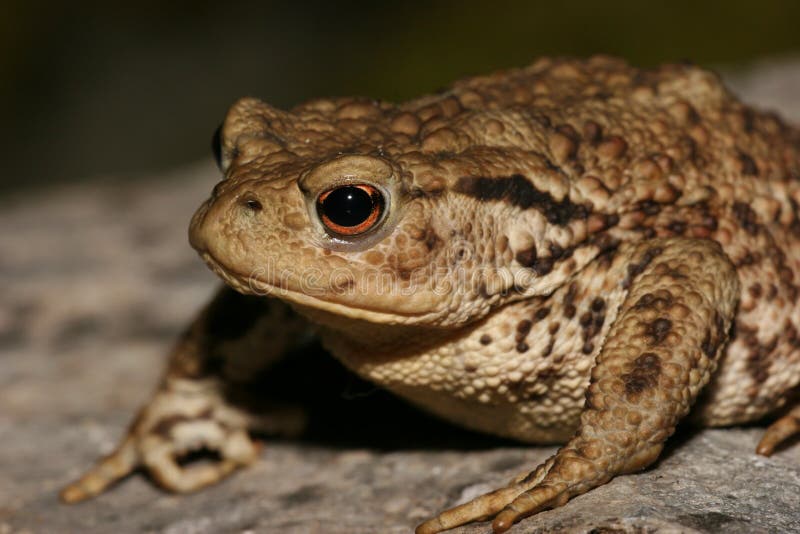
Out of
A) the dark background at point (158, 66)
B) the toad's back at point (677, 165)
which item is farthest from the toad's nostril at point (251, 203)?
the dark background at point (158, 66)

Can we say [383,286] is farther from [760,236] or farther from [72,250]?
[72,250]

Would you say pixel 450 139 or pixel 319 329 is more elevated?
pixel 450 139

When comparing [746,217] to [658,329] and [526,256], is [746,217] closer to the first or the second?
[658,329]

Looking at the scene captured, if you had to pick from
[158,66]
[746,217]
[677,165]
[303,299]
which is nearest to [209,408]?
[303,299]

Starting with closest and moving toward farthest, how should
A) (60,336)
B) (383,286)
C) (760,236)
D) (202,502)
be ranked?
1. (383,286)
2. (760,236)
3. (202,502)
4. (60,336)

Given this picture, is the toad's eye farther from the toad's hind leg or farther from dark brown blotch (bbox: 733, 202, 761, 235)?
the toad's hind leg

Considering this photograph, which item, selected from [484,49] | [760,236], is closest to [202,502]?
[760,236]

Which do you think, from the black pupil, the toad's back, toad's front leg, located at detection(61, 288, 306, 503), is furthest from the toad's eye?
toad's front leg, located at detection(61, 288, 306, 503)

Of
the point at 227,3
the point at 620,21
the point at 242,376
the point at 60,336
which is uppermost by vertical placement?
the point at 227,3
